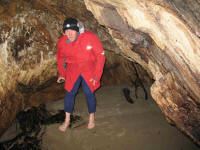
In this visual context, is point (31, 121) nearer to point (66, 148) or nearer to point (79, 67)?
point (66, 148)

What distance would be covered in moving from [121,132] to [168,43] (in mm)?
1696

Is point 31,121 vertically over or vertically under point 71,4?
under

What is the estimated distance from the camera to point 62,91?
413cm

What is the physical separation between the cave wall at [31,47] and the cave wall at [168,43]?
1171mm

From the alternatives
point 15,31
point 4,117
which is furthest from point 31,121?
point 15,31

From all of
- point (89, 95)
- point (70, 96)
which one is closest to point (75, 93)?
point (70, 96)

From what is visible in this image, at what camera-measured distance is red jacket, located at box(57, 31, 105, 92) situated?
8.88 ft

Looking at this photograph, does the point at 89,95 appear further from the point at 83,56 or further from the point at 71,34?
the point at 71,34

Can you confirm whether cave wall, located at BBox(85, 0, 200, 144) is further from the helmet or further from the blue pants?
the blue pants

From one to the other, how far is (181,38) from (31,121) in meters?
2.86

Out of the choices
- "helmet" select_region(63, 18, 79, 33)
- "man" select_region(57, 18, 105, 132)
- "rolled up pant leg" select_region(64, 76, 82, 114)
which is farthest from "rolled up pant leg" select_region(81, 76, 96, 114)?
"helmet" select_region(63, 18, 79, 33)

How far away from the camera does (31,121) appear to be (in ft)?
10.7

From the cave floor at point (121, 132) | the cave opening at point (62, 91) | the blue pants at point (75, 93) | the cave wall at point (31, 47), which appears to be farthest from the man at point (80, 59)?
the cave wall at point (31, 47)

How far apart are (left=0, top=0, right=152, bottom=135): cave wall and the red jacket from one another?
0.87 meters
